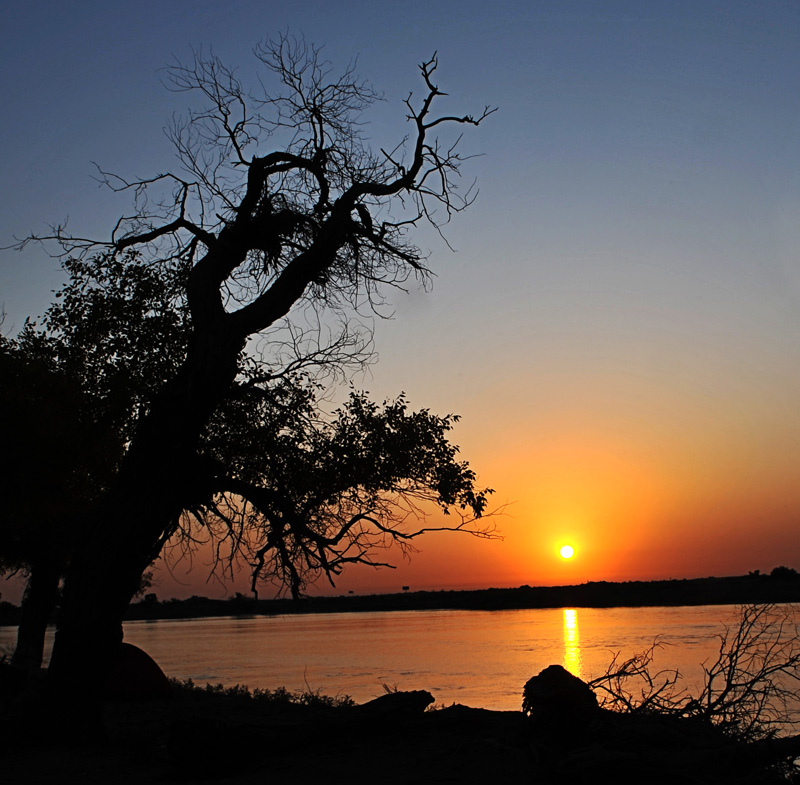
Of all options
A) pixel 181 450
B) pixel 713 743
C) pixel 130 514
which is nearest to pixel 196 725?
pixel 130 514

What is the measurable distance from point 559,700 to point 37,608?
18.4m

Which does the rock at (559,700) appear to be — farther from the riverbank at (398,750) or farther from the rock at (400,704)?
the rock at (400,704)

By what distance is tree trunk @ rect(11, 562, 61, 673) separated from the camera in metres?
22.2

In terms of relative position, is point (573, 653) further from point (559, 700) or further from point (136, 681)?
point (559, 700)

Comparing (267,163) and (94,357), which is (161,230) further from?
(94,357)

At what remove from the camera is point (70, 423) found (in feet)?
63.3

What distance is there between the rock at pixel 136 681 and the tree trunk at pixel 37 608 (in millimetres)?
4850

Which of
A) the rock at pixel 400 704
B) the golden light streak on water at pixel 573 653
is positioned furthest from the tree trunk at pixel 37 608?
the golden light streak on water at pixel 573 653

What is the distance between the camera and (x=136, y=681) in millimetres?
17828

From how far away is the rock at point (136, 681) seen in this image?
17703 mm

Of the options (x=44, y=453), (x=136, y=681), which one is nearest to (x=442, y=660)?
(x=136, y=681)

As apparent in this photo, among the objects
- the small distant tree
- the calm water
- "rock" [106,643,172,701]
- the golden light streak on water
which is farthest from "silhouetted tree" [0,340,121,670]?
the small distant tree

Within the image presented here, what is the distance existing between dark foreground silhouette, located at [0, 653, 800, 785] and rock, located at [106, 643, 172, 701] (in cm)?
→ 578

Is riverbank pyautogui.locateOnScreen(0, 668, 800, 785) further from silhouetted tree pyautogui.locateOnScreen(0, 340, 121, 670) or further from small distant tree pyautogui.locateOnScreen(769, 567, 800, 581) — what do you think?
small distant tree pyautogui.locateOnScreen(769, 567, 800, 581)
